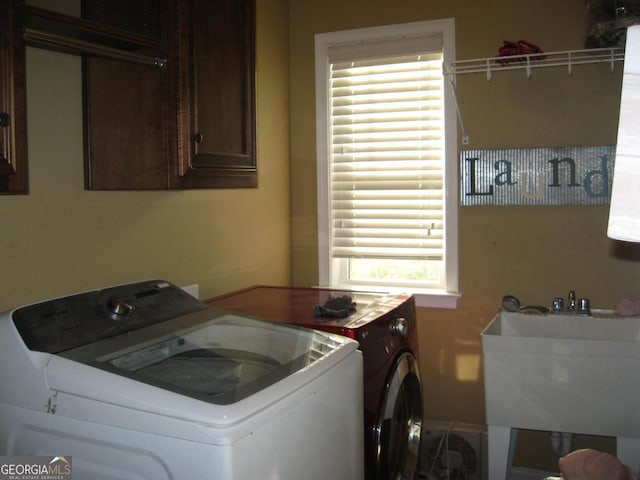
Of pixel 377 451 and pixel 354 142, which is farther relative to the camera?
pixel 354 142

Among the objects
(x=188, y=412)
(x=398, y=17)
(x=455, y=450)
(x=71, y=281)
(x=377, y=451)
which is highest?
(x=398, y=17)

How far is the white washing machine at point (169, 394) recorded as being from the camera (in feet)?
3.87

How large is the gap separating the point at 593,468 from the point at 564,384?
1084 mm

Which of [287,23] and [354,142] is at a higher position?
[287,23]

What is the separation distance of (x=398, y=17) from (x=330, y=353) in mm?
1996

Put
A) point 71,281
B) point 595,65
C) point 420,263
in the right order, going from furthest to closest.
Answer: point 420,263
point 595,65
point 71,281

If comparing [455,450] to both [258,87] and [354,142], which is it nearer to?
[354,142]

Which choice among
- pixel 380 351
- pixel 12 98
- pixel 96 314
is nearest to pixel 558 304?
pixel 380 351

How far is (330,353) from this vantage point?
1576 mm

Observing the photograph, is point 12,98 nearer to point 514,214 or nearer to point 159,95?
point 159,95

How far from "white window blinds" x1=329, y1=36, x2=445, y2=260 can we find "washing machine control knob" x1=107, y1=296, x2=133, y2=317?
1687mm

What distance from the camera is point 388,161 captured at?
10.2ft

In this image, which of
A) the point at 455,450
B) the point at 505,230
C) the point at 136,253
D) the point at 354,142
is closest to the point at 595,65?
the point at 505,230

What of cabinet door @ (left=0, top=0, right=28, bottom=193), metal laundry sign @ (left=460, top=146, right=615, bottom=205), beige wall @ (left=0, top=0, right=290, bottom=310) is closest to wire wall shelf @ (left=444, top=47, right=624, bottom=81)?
metal laundry sign @ (left=460, top=146, right=615, bottom=205)
